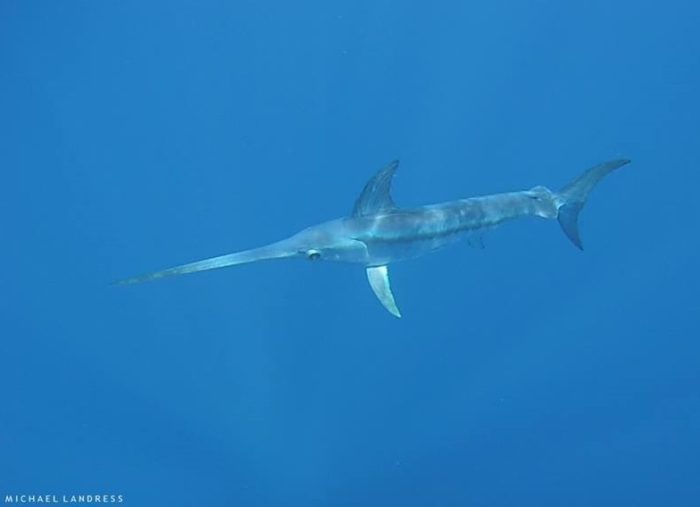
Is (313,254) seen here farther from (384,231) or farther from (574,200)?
(574,200)

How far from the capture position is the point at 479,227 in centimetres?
573

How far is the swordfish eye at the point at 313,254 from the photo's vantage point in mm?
4787

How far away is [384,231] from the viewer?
509 centimetres

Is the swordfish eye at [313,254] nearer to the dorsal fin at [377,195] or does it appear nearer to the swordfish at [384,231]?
the swordfish at [384,231]

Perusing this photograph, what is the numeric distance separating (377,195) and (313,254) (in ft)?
2.46

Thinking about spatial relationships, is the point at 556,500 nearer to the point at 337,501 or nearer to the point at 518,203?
the point at 337,501

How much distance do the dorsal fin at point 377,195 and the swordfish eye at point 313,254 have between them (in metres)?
0.53

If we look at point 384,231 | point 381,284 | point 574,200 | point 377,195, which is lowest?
point 381,284

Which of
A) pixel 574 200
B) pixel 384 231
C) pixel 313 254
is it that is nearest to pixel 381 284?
pixel 384 231

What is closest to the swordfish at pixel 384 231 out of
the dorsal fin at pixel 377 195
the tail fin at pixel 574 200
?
the dorsal fin at pixel 377 195

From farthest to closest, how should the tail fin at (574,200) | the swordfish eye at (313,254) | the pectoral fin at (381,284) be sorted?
the tail fin at (574,200), the pectoral fin at (381,284), the swordfish eye at (313,254)

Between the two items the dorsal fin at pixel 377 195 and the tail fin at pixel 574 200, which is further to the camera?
the tail fin at pixel 574 200

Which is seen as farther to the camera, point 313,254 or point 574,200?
point 574,200

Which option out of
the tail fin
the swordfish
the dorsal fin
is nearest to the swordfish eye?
the swordfish
